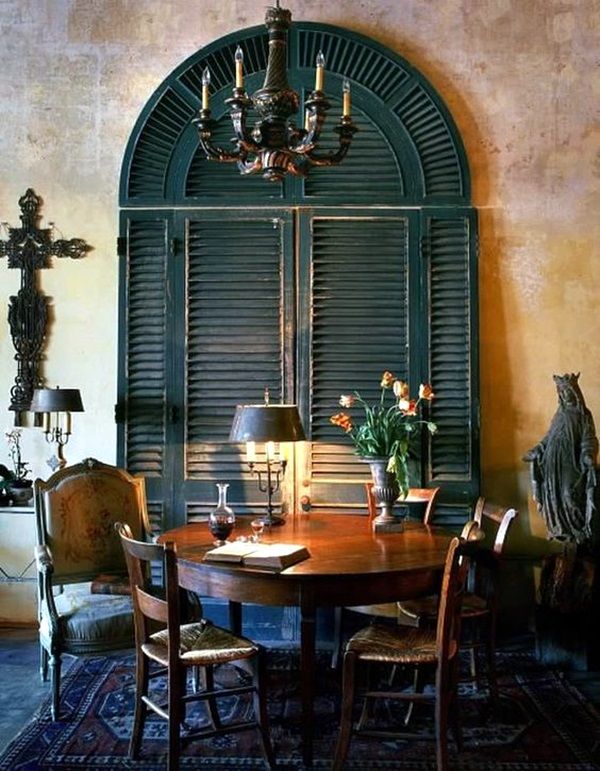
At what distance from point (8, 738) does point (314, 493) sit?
1.91 metres

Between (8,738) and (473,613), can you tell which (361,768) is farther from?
(8,738)

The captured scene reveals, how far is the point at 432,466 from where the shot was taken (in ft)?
13.8

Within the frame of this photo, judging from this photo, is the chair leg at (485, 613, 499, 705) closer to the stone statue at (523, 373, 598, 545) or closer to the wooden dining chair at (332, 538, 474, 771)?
the wooden dining chair at (332, 538, 474, 771)

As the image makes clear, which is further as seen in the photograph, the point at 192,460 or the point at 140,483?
the point at 192,460

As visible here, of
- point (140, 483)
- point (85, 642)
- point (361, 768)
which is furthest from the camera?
point (140, 483)

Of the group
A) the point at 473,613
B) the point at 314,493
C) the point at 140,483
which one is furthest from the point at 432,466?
the point at 140,483

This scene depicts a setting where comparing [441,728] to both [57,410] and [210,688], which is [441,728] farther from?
[57,410]

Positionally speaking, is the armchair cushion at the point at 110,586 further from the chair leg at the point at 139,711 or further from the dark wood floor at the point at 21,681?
the chair leg at the point at 139,711

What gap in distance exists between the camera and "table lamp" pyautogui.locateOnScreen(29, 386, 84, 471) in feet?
13.0

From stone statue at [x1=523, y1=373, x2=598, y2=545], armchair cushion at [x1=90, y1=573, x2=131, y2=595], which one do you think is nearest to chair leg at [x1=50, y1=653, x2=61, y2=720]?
armchair cushion at [x1=90, y1=573, x2=131, y2=595]

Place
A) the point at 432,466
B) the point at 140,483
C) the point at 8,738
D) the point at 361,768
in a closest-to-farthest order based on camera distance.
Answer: the point at 361,768, the point at 8,738, the point at 140,483, the point at 432,466

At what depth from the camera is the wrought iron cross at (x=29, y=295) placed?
438 centimetres

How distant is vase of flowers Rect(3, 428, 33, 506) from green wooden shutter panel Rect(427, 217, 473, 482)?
88.1 inches

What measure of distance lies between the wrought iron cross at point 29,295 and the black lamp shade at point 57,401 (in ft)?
1.36
